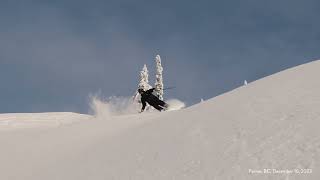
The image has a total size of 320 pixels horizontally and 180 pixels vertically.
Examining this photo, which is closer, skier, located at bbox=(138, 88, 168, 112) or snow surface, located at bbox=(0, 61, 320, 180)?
snow surface, located at bbox=(0, 61, 320, 180)

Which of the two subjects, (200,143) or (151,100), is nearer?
(200,143)

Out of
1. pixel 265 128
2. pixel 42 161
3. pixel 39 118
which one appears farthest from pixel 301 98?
pixel 39 118

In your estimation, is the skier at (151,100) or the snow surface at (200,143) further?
the skier at (151,100)

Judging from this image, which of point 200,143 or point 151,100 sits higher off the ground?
point 151,100

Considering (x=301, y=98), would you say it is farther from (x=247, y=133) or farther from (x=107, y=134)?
(x=107, y=134)

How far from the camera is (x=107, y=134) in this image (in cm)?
1734

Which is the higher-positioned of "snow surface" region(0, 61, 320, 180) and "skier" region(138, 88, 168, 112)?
→ "skier" region(138, 88, 168, 112)

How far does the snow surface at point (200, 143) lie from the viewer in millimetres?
10766

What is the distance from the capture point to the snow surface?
10.8 meters

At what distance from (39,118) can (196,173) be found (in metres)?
21.8

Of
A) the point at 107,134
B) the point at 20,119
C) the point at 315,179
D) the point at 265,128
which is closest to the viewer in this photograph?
the point at 315,179

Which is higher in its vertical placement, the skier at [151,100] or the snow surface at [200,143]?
the skier at [151,100]

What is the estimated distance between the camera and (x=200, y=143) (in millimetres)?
12844

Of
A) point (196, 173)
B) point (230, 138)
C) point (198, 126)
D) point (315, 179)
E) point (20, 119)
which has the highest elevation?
point (20, 119)
